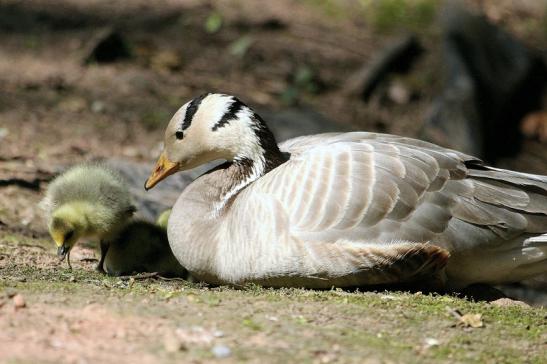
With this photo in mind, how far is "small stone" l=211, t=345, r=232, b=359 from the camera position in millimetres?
3969

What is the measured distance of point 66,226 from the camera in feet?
19.2

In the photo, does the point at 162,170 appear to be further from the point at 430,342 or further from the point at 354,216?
the point at 430,342

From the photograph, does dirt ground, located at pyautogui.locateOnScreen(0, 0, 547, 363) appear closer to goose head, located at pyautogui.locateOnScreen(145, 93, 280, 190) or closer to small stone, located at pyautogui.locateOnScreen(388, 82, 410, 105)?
small stone, located at pyautogui.locateOnScreen(388, 82, 410, 105)

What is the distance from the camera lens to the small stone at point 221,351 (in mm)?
3969

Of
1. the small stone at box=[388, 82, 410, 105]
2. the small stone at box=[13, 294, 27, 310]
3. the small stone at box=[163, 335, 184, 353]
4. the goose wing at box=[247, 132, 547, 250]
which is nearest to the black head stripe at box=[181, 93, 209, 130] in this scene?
Answer: the goose wing at box=[247, 132, 547, 250]

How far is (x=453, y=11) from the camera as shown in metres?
11.6

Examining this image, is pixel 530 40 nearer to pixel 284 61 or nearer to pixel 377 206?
pixel 284 61

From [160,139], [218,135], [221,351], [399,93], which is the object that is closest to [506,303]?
[218,135]

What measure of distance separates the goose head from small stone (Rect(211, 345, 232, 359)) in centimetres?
211

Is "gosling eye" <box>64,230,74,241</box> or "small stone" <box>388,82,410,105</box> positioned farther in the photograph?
"small stone" <box>388,82,410,105</box>

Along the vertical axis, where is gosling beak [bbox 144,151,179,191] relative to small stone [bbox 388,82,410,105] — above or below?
below

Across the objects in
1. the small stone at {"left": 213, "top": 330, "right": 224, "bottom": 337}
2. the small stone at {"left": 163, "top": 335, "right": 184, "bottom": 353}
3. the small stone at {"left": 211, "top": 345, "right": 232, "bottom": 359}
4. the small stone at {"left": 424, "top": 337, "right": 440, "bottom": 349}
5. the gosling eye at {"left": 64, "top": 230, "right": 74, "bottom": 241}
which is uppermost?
the gosling eye at {"left": 64, "top": 230, "right": 74, "bottom": 241}

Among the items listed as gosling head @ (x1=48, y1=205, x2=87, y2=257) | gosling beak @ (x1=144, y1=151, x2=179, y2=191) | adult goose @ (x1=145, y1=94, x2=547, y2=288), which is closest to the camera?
adult goose @ (x1=145, y1=94, x2=547, y2=288)

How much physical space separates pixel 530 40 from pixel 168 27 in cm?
504
